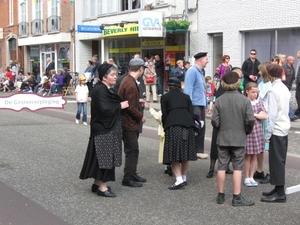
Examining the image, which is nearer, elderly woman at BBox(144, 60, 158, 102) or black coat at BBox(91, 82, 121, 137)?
black coat at BBox(91, 82, 121, 137)

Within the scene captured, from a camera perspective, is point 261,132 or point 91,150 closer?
point 91,150

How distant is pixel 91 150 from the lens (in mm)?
6363

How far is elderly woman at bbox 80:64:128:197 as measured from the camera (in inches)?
247

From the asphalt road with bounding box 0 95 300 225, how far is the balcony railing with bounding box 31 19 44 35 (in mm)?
22164

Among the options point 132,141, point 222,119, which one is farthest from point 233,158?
point 132,141

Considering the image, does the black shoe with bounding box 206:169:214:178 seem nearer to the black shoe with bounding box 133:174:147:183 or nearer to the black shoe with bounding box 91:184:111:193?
the black shoe with bounding box 133:174:147:183

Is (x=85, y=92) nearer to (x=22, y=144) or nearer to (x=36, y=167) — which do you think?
(x=22, y=144)

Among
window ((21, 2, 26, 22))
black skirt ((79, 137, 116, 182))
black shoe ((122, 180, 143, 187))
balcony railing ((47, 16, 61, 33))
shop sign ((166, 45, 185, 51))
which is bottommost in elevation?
black shoe ((122, 180, 143, 187))

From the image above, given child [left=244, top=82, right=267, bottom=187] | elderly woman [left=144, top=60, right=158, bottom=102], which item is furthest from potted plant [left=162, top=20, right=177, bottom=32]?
child [left=244, top=82, right=267, bottom=187]

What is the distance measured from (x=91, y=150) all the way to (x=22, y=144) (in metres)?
4.54

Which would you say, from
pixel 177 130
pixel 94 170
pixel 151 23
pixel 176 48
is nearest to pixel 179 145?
pixel 177 130

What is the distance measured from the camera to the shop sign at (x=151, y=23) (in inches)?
735

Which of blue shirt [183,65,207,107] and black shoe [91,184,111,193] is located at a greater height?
blue shirt [183,65,207,107]

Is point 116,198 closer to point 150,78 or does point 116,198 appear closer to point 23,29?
point 150,78
